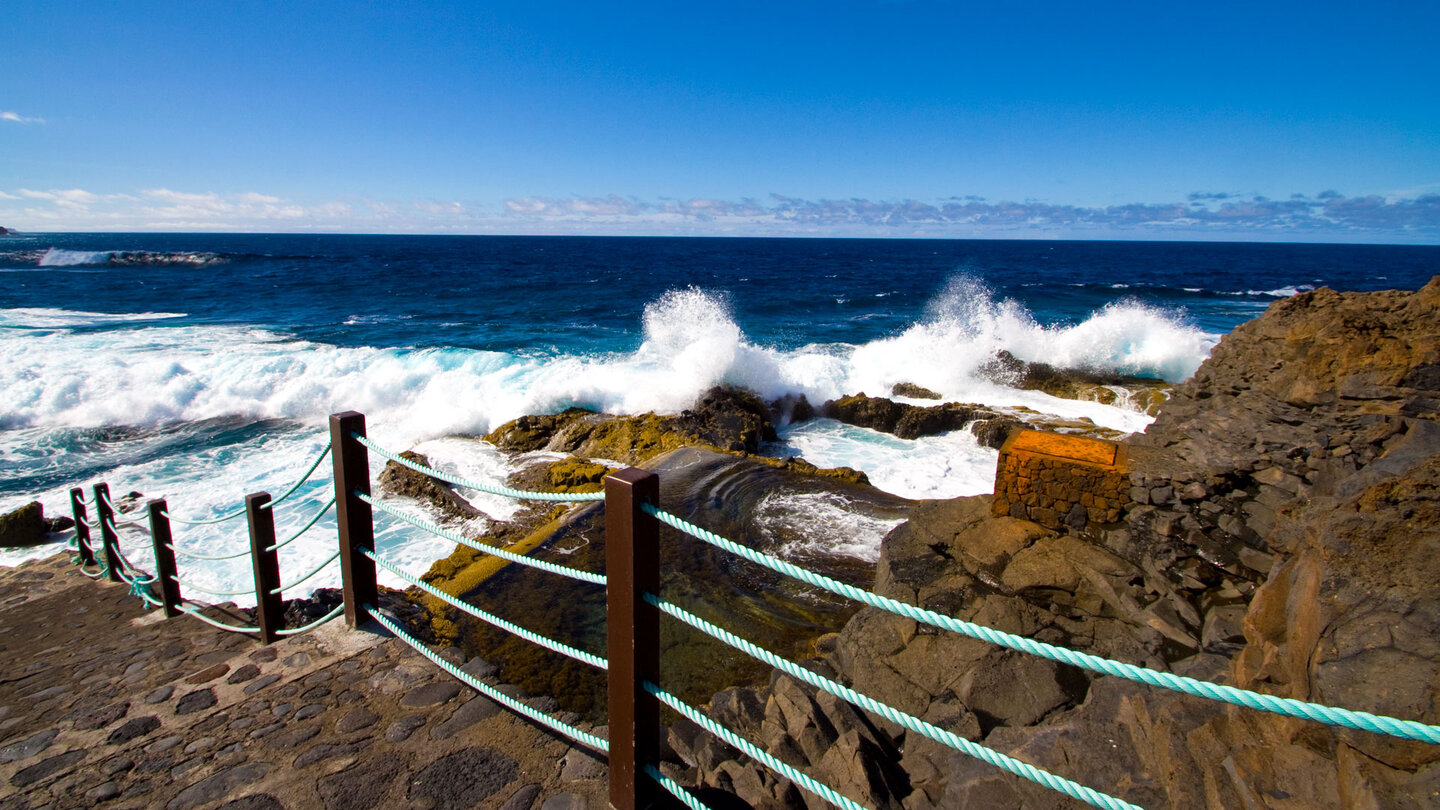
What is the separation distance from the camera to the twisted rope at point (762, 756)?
63.3 inches

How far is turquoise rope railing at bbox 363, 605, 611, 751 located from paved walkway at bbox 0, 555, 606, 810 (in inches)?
1.9

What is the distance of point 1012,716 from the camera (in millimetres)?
3205

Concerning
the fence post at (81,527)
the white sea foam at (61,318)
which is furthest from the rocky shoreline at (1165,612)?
the white sea foam at (61,318)

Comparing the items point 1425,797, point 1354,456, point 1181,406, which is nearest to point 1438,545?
point 1425,797

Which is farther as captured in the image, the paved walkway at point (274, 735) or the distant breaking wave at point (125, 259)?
the distant breaking wave at point (125, 259)

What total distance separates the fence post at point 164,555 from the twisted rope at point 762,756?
12.3ft

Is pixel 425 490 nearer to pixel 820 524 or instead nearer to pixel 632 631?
pixel 820 524

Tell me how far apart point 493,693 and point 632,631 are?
107 cm

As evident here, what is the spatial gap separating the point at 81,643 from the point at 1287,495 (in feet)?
22.7

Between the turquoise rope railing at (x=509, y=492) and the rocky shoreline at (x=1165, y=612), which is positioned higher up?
the turquoise rope railing at (x=509, y=492)

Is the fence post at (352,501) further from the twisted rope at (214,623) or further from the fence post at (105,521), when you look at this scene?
the fence post at (105,521)

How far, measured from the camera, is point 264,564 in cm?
342

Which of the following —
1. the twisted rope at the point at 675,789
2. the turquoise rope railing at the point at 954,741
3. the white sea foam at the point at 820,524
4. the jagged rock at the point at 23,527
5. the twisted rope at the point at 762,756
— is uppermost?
the turquoise rope railing at the point at 954,741

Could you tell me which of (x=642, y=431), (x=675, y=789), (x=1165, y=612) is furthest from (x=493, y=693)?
(x=642, y=431)
